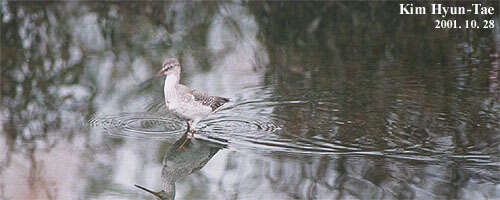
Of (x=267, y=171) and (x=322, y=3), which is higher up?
(x=322, y=3)

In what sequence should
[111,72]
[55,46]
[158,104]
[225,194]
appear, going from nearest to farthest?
[225,194] → [158,104] → [111,72] → [55,46]

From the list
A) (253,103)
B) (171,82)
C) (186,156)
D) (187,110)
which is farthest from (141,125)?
(253,103)

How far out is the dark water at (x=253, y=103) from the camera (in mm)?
5219

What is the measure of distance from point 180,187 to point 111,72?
10.9 feet

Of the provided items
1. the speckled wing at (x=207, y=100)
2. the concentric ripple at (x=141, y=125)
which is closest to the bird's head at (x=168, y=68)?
the speckled wing at (x=207, y=100)

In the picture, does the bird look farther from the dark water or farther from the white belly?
the dark water

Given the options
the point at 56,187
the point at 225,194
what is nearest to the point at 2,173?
the point at 56,187

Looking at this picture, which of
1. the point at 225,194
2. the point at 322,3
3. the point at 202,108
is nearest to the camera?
the point at 225,194

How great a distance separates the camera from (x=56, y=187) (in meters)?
5.26

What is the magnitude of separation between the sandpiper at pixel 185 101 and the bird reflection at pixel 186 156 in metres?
0.22

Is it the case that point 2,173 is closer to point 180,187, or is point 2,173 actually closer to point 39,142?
point 39,142

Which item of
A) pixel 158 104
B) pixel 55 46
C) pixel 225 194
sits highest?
pixel 55 46

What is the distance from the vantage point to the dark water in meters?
5.22

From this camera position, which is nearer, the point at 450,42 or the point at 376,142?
the point at 376,142
